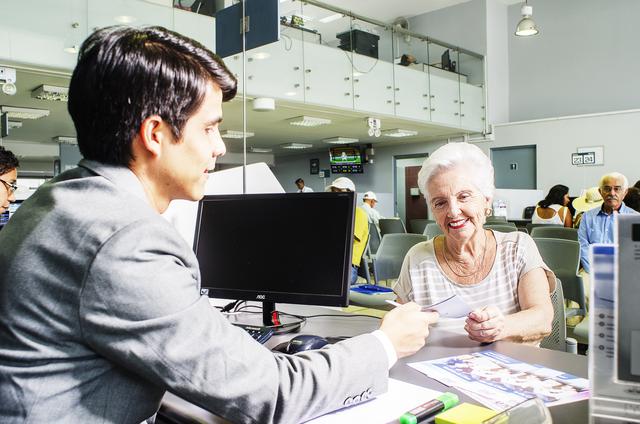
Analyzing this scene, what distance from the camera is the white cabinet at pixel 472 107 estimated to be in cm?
1019

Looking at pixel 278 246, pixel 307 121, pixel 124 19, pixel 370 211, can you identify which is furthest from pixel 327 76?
pixel 278 246

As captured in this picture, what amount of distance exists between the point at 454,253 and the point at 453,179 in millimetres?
260

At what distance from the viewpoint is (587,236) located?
451 cm

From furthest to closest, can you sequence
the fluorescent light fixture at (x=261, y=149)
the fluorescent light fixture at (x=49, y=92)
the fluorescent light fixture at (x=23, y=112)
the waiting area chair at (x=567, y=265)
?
1. the fluorescent light fixture at (x=261, y=149)
2. the fluorescent light fixture at (x=23, y=112)
3. the fluorescent light fixture at (x=49, y=92)
4. the waiting area chair at (x=567, y=265)

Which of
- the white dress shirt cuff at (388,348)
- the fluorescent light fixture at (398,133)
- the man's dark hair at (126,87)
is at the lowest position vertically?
the white dress shirt cuff at (388,348)

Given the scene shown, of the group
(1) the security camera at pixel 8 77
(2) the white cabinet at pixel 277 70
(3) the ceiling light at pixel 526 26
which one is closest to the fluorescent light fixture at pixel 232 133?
(2) the white cabinet at pixel 277 70

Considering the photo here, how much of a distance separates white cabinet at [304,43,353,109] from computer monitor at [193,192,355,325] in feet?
18.9

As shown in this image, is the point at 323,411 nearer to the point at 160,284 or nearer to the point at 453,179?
the point at 160,284

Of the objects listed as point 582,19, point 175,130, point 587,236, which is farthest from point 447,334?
point 582,19

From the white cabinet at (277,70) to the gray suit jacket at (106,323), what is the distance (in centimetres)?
599

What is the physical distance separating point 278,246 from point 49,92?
532 centimetres

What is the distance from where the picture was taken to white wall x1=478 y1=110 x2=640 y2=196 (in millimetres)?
8742

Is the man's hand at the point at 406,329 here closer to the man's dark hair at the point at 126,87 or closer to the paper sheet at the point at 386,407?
the paper sheet at the point at 386,407

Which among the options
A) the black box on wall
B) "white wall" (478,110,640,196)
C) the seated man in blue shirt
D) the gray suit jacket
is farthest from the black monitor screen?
"white wall" (478,110,640,196)
